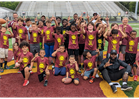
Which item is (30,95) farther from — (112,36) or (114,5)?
(114,5)

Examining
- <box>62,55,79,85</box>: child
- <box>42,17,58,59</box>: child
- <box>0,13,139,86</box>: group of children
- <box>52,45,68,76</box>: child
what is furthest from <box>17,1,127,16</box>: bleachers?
<box>62,55,79,85</box>: child

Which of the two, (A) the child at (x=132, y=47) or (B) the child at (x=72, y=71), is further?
(A) the child at (x=132, y=47)

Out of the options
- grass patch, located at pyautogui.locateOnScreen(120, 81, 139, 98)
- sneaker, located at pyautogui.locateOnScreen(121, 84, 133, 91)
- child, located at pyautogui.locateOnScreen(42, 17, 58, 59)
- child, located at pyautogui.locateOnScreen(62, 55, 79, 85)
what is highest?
child, located at pyautogui.locateOnScreen(42, 17, 58, 59)

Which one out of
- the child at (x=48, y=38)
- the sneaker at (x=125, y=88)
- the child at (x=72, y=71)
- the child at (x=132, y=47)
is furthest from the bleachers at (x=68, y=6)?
the sneaker at (x=125, y=88)

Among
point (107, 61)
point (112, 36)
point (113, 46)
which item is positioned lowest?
point (107, 61)

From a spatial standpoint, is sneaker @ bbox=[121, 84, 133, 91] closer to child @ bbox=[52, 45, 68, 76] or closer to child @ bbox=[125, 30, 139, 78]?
child @ bbox=[125, 30, 139, 78]

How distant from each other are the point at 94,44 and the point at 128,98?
2.29 meters

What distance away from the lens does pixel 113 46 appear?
17.5 feet

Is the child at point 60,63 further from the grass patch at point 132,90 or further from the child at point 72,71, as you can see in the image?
the grass patch at point 132,90

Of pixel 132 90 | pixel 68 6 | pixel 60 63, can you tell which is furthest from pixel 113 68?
pixel 68 6

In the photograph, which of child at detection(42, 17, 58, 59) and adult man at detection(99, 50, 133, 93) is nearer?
adult man at detection(99, 50, 133, 93)

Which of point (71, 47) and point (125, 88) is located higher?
point (71, 47)

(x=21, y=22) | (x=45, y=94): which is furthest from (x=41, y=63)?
(x=21, y=22)

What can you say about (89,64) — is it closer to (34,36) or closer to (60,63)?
(60,63)
